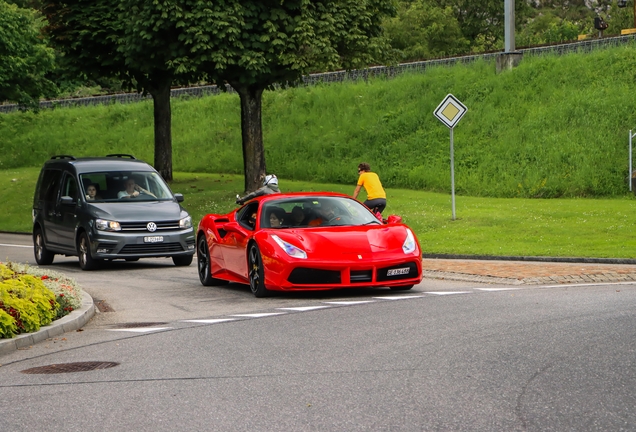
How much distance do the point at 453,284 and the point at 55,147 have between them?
48.1 meters

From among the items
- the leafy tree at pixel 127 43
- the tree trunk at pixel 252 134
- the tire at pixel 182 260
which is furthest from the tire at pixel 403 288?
the tree trunk at pixel 252 134

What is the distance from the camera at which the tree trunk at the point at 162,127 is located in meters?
42.6

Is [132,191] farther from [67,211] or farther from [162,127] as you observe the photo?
[162,127]

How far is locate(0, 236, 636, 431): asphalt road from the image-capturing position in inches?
291

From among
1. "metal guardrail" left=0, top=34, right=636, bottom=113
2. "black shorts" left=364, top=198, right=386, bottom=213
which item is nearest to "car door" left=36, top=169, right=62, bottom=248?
"black shorts" left=364, top=198, right=386, bottom=213

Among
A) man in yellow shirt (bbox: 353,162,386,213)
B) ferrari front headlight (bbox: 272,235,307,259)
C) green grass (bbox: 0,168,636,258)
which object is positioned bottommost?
green grass (bbox: 0,168,636,258)

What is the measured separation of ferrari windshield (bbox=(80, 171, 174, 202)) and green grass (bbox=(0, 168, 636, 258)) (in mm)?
5214

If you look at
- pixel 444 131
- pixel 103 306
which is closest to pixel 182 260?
pixel 103 306

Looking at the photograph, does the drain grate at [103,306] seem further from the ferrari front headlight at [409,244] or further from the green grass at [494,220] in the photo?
the green grass at [494,220]

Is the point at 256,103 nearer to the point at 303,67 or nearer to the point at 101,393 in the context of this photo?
the point at 303,67

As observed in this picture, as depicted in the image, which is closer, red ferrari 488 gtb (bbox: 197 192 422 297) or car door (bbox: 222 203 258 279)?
red ferrari 488 gtb (bbox: 197 192 422 297)

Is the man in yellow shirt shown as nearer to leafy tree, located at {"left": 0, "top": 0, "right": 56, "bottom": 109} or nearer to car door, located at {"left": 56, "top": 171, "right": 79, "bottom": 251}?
car door, located at {"left": 56, "top": 171, "right": 79, "bottom": 251}

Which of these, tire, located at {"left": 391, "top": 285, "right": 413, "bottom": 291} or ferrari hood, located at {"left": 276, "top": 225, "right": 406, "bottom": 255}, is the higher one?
ferrari hood, located at {"left": 276, "top": 225, "right": 406, "bottom": 255}

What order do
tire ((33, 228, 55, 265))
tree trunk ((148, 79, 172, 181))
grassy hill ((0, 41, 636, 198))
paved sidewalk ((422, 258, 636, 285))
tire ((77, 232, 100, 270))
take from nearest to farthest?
paved sidewalk ((422, 258, 636, 285))
tire ((77, 232, 100, 270))
tire ((33, 228, 55, 265))
grassy hill ((0, 41, 636, 198))
tree trunk ((148, 79, 172, 181))
